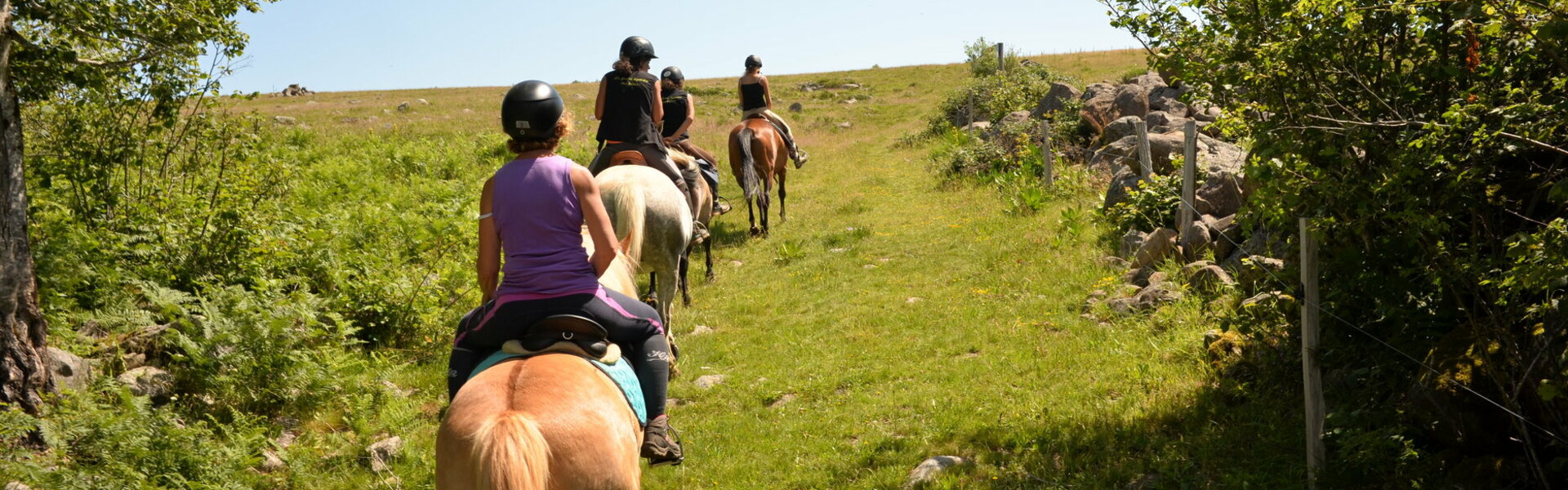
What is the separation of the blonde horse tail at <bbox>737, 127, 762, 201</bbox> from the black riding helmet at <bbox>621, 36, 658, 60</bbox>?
5.40 metres

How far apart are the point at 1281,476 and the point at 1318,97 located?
214 centimetres

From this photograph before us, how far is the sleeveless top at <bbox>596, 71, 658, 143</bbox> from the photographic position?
909cm

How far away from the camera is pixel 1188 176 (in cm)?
964

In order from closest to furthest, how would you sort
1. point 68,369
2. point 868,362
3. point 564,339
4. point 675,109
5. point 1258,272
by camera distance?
point 564,339
point 68,369
point 1258,272
point 868,362
point 675,109

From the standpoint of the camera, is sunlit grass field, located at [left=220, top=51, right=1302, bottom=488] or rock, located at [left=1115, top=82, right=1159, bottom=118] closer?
sunlit grass field, located at [left=220, top=51, right=1302, bottom=488]

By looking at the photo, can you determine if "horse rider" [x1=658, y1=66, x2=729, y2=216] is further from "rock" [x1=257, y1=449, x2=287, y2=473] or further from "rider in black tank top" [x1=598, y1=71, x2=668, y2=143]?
"rock" [x1=257, y1=449, x2=287, y2=473]

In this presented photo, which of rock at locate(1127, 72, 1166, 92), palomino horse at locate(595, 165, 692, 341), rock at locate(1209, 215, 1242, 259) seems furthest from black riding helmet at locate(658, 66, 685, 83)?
rock at locate(1127, 72, 1166, 92)

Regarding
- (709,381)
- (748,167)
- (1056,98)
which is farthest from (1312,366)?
(1056,98)

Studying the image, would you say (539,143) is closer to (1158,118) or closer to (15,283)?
(15,283)

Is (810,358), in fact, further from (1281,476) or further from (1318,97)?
(1318,97)

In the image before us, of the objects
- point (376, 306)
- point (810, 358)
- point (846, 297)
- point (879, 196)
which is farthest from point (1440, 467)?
point (879, 196)

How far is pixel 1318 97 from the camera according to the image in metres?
4.82

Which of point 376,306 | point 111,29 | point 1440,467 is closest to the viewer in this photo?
point 1440,467

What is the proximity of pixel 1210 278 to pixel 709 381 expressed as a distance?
4.66 metres
